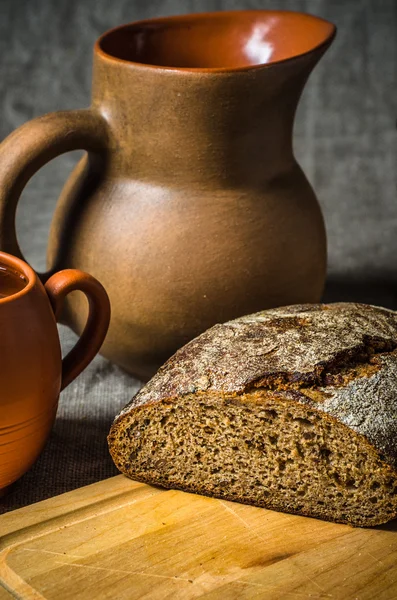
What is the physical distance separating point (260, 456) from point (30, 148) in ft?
2.20

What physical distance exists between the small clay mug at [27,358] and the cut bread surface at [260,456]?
0.13m

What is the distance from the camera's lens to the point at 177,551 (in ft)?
4.54

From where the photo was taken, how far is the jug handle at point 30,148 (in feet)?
5.62

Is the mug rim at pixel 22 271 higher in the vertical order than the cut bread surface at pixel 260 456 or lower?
higher

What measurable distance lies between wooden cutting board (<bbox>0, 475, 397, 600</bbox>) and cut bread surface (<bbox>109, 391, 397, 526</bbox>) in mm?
27

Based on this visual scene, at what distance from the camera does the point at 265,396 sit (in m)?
1.43

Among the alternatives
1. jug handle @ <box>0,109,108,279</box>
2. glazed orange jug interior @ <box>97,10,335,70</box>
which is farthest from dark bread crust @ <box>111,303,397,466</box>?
glazed orange jug interior @ <box>97,10,335,70</box>

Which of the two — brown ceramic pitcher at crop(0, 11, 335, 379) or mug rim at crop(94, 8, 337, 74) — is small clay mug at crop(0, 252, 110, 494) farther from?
mug rim at crop(94, 8, 337, 74)

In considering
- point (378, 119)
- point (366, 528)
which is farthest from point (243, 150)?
point (378, 119)

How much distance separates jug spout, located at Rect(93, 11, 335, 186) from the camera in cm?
169

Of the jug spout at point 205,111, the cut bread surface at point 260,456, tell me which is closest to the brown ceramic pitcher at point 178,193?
the jug spout at point 205,111

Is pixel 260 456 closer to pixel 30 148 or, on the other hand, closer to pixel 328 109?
pixel 30 148

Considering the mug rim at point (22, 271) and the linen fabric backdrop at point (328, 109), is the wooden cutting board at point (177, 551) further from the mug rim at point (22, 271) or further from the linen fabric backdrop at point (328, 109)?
the linen fabric backdrop at point (328, 109)

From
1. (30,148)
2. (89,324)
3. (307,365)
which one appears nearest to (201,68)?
(30,148)
